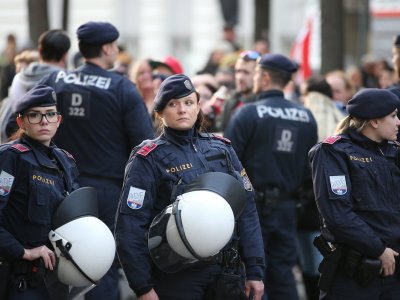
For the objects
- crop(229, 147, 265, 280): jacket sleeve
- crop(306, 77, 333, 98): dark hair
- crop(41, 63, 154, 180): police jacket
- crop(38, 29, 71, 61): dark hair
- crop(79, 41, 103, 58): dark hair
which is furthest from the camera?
crop(306, 77, 333, 98): dark hair

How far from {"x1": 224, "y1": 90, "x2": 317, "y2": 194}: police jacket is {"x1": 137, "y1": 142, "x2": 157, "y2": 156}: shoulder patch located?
234 cm

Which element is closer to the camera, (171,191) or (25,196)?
(171,191)

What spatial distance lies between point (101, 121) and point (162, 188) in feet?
5.62

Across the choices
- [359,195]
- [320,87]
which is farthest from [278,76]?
[359,195]

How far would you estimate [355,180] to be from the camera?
5.90 m

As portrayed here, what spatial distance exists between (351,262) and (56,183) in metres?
1.77

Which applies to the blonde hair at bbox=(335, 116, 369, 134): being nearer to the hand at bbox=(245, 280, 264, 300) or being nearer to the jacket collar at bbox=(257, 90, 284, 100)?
the hand at bbox=(245, 280, 264, 300)

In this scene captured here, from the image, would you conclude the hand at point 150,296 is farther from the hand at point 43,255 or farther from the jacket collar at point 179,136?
the jacket collar at point 179,136

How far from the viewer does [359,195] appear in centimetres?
589

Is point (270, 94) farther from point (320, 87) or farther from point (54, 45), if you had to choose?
point (54, 45)

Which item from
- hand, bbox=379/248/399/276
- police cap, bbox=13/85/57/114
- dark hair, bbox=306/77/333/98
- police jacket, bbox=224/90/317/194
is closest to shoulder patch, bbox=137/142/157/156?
police cap, bbox=13/85/57/114

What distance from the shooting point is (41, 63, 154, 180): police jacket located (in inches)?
274

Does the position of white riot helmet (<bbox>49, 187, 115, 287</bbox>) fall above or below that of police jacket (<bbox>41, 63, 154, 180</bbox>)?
below

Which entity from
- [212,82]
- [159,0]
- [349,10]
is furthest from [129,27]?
[212,82]
